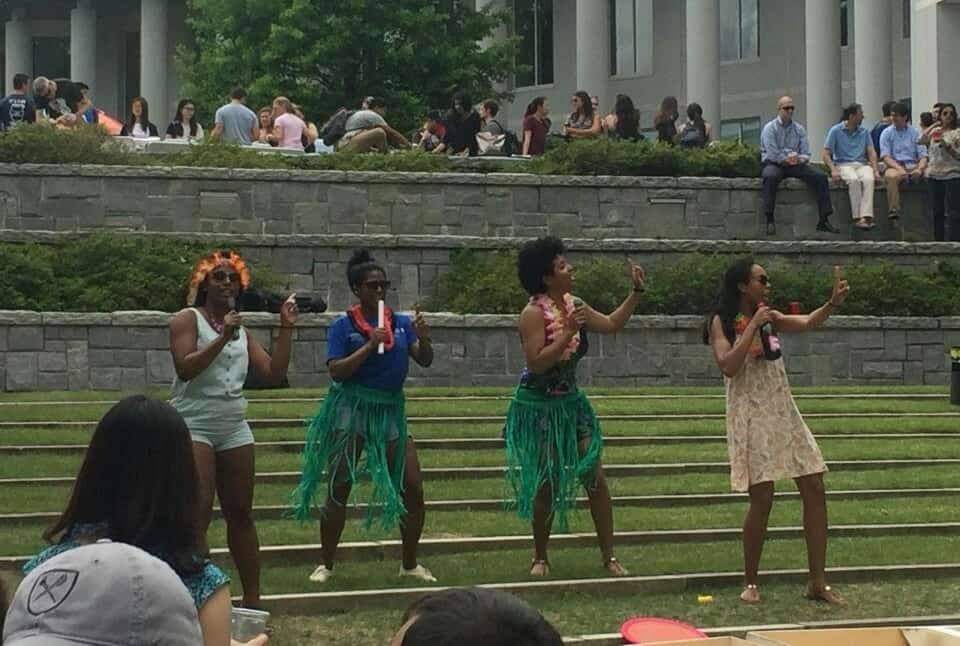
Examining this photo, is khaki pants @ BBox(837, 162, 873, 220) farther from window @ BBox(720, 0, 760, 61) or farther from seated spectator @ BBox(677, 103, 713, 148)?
window @ BBox(720, 0, 760, 61)

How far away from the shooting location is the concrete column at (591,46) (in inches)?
1708

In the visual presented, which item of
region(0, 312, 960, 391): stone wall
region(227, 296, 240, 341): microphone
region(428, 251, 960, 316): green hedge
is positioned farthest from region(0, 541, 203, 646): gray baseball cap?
region(428, 251, 960, 316): green hedge

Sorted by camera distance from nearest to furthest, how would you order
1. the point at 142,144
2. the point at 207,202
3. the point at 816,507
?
1. the point at 816,507
2. the point at 207,202
3. the point at 142,144

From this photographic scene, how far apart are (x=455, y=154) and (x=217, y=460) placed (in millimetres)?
17032

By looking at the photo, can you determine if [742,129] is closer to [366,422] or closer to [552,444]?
[552,444]

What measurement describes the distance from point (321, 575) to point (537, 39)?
42.3 metres

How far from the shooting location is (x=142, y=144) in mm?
25625

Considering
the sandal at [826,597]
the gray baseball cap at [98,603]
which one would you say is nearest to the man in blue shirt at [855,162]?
the sandal at [826,597]

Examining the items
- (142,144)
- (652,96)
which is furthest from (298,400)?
(652,96)

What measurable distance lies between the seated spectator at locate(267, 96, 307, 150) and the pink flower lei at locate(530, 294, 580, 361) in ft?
52.1

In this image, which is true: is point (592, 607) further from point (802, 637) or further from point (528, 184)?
point (528, 184)

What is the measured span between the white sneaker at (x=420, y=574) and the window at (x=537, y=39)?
41579 mm

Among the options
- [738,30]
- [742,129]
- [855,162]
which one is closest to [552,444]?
[855,162]

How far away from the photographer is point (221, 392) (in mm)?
8961
